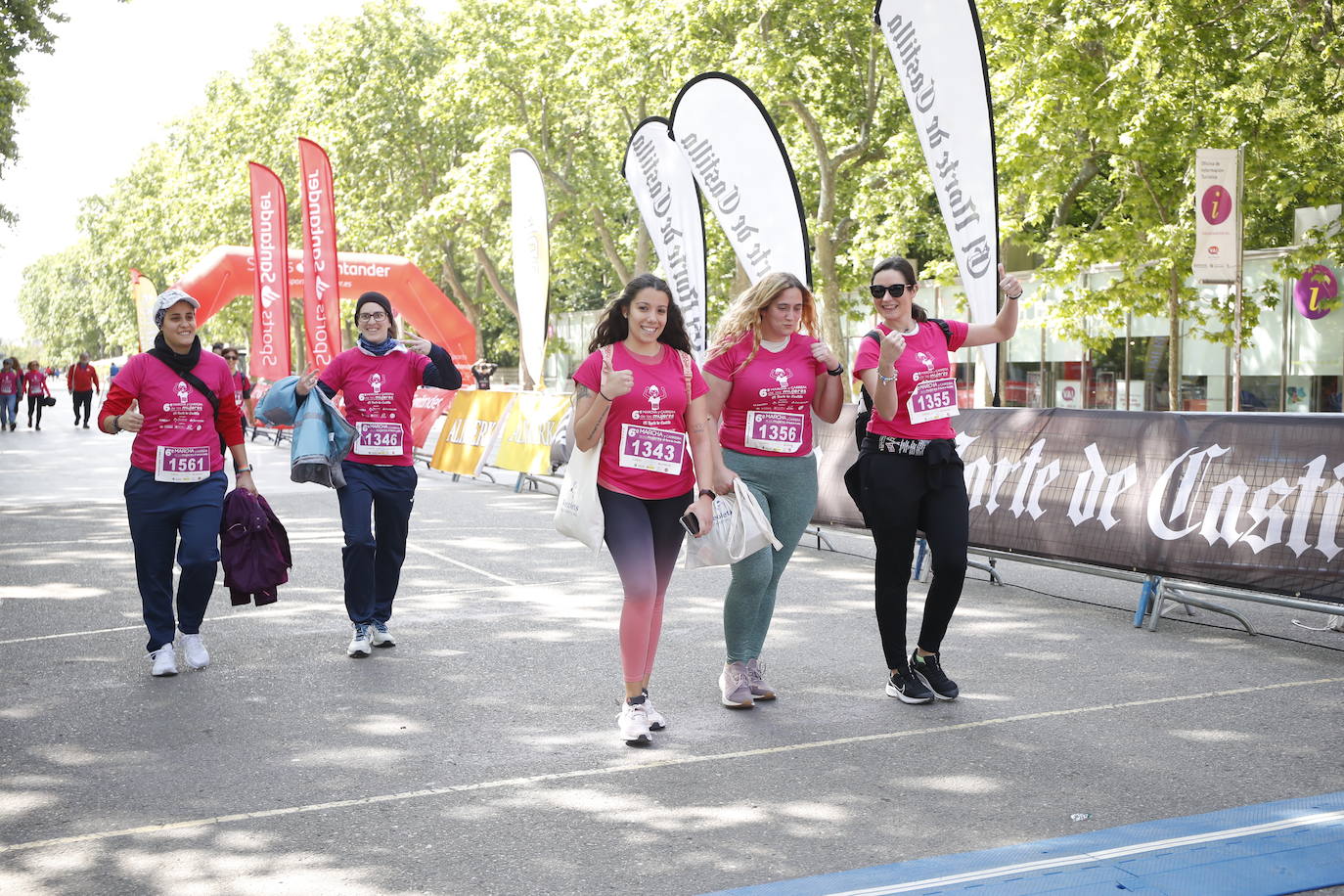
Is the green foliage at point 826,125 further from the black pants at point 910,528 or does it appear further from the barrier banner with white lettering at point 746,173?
the black pants at point 910,528

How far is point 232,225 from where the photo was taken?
162 feet

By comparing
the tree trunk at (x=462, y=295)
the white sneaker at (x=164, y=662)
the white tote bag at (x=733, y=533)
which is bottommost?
the white sneaker at (x=164, y=662)

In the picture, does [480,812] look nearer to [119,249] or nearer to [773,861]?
[773,861]

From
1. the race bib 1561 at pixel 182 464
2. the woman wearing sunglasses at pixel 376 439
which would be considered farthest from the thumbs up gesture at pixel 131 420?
the woman wearing sunglasses at pixel 376 439

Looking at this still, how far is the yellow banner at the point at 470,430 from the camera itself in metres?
18.2

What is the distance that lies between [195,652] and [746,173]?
8.05m

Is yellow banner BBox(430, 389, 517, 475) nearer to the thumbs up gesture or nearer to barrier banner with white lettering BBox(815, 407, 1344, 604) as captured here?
barrier banner with white lettering BBox(815, 407, 1344, 604)

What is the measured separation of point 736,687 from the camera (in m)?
5.93

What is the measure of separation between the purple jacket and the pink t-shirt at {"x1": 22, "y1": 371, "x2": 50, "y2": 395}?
106ft

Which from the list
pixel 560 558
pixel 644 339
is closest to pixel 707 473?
pixel 644 339

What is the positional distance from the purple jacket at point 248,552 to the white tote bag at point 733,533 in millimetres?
2362

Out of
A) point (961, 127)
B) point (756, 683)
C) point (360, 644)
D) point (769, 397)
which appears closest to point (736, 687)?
point (756, 683)

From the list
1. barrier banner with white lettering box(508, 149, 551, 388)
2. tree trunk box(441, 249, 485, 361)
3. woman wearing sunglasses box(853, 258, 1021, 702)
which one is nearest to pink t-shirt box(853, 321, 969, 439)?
woman wearing sunglasses box(853, 258, 1021, 702)

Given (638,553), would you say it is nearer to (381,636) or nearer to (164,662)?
(381,636)
